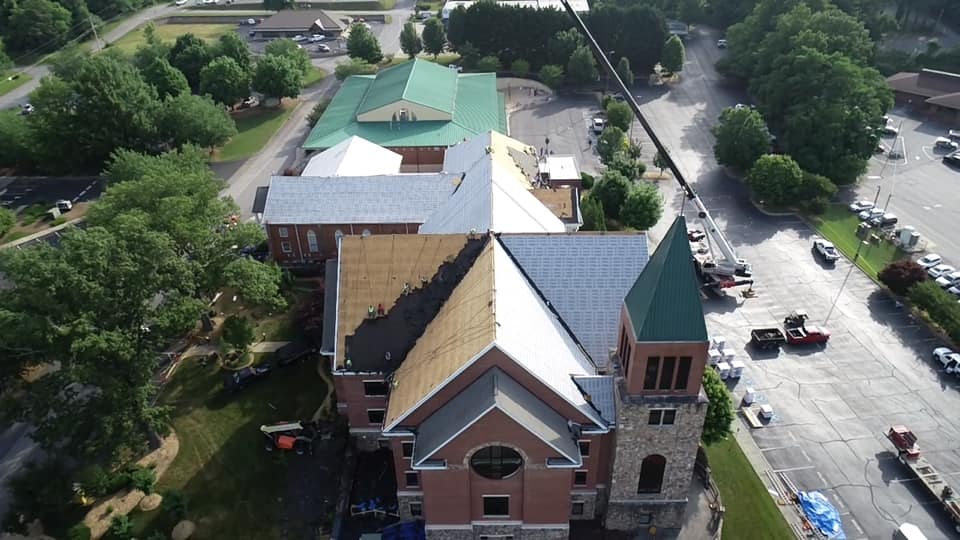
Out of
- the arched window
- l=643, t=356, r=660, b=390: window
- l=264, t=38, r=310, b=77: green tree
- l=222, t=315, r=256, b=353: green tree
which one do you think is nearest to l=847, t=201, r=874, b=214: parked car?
the arched window

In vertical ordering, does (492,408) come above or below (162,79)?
above

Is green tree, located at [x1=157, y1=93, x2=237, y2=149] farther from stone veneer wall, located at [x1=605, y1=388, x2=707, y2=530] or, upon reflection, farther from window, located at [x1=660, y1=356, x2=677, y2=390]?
window, located at [x1=660, y1=356, x2=677, y2=390]

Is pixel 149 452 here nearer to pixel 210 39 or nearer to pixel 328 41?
pixel 328 41

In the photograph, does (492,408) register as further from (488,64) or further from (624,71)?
(488,64)

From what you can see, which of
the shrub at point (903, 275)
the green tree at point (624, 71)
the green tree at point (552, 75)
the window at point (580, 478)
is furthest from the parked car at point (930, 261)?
the green tree at point (552, 75)

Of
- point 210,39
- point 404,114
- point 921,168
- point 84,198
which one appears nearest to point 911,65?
point 921,168

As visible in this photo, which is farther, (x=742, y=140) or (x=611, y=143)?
(x=611, y=143)

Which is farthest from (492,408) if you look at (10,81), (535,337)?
(10,81)
